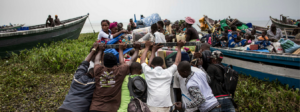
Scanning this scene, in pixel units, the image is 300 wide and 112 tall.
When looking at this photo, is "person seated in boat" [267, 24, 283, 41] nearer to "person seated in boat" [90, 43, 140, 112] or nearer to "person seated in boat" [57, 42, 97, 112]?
"person seated in boat" [90, 43, 140, 112]

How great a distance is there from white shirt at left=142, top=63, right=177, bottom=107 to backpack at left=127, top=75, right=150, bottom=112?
0.07 meters

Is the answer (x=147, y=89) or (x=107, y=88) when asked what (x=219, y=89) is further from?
(x=107, y=88)

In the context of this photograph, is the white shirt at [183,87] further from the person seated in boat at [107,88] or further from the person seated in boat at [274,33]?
the person seated in boat at [274,33]

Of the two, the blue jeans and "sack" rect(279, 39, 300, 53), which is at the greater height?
"sack" rect(279, 39, 300, 53)

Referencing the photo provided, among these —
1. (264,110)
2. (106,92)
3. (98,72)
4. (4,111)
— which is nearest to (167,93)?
(106,92)

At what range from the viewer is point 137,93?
2.25m

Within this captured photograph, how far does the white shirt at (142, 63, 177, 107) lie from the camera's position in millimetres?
2185

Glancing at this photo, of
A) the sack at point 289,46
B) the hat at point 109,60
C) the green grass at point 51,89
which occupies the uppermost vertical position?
the hat at point 109,60

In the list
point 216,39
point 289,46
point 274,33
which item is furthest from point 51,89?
point 274,33

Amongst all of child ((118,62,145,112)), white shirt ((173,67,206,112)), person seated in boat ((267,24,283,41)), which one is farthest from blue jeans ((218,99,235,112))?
person seated in boat ((267,24,283,41))

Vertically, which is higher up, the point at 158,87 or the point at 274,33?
the point at 274,33

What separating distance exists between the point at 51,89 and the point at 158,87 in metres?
3.39

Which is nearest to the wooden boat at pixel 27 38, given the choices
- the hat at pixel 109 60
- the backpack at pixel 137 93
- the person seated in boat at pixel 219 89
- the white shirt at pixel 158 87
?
the hat at pixel 109 60

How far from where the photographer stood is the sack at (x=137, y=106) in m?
2.10
